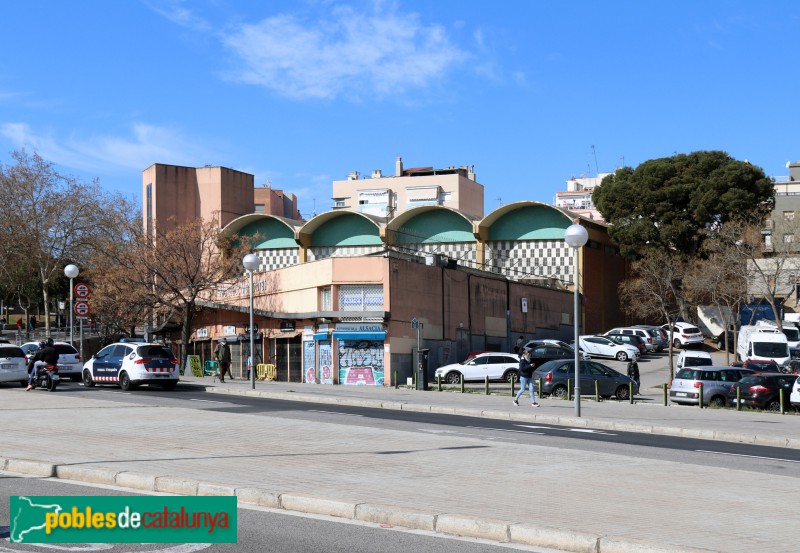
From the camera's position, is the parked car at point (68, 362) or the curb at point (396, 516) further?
the parked car at point (68, 362)

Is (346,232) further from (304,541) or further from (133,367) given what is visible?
(304,541)

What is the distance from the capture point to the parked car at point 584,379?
1288 inches

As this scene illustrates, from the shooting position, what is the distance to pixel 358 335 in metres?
40.9

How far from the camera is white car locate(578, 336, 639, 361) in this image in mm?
53312

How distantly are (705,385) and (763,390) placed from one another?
2027 mm

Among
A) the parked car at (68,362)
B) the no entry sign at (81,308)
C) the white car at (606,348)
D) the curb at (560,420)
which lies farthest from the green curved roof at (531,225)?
the curb at (560,420)

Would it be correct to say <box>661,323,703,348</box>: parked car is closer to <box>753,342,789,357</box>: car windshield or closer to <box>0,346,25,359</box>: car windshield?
<box>753,342,789,357</box>: car windshield

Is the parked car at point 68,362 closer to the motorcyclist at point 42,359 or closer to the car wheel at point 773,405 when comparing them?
the motorcyclist at point 42,359

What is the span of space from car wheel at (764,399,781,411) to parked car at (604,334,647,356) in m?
23.3

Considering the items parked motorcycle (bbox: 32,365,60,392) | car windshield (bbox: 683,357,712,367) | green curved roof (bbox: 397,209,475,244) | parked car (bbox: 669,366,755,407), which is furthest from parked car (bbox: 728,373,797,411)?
green curved roof (bbox: 397,209,475,244)

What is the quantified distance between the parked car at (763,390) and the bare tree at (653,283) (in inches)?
1046

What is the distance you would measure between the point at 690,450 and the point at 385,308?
24228mm

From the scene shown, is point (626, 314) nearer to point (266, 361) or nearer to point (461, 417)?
point (266, 361)

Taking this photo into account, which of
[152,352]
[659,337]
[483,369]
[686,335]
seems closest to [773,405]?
[483,369]
